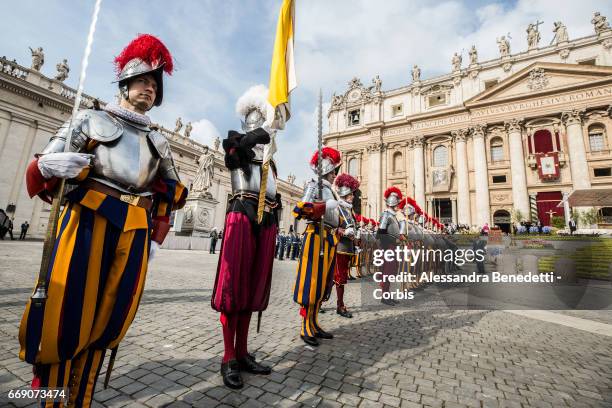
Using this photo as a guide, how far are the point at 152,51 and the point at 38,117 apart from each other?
97.7ft

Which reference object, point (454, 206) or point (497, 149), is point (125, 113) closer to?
point (454, 206)

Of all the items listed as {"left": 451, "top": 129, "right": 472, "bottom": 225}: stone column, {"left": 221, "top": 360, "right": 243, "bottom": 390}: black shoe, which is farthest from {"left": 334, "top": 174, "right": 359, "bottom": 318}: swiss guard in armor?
{"left": 451, "top": 129, "right": 472, "bottom": 225}: stone column

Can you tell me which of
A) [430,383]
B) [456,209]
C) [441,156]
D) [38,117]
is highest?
[441,156]

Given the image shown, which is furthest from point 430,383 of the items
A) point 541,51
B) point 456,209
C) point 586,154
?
point 541,51

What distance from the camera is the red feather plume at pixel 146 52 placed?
2025 mm

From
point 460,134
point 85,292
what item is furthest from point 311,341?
point 460,134

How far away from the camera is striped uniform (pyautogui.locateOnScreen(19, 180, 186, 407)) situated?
1424 mm

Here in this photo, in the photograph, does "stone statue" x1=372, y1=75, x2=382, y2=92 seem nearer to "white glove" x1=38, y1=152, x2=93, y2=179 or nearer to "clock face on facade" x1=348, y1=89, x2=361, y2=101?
"clock face on facade" x1=348, y1=89, x2=361, y2=101

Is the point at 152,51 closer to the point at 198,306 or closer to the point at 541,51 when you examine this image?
the point at 198,306

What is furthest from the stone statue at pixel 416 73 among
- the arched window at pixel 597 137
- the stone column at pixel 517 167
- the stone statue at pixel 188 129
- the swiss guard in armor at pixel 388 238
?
the swiss guard in armor at pixel 388 238

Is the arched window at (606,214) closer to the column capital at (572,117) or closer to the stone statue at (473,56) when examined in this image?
the column capital at (572,117)

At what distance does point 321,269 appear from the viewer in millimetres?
3725

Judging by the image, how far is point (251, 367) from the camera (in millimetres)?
2541

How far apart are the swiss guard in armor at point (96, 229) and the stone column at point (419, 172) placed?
35.0 metres
